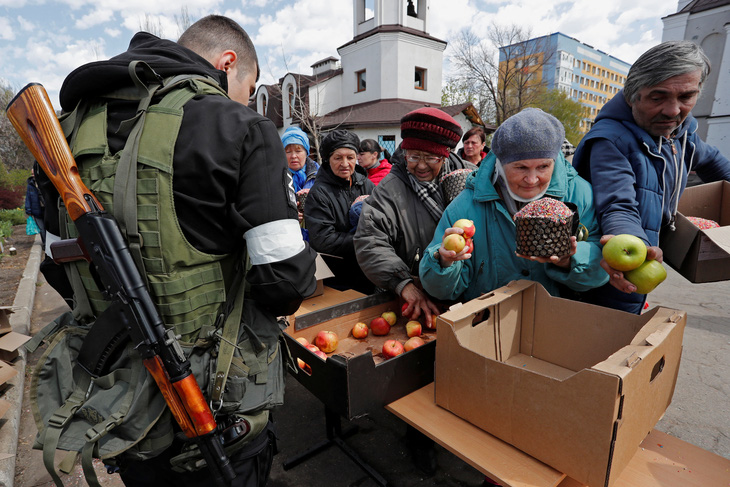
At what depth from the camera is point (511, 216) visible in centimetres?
191

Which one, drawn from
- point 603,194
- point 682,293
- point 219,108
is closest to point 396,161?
point 603,194

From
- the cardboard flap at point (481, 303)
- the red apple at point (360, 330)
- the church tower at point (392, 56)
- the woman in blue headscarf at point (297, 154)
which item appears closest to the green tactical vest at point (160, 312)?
the cardboard flap at point (481, 303)

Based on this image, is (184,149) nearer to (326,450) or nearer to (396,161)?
(396,161)

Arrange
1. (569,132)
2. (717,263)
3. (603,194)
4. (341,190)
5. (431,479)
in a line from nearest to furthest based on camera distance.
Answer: (717,263), (603,194), (431,479), (341,190), (569,132)

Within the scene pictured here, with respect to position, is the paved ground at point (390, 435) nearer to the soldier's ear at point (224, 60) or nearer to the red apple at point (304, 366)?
the red apple at point (304, 366)


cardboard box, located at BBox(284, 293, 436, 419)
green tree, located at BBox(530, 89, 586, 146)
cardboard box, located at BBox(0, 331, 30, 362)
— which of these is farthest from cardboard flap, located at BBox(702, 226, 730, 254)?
green tree, located at BBox(530, 89, 586, 146)

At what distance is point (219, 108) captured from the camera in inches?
50.1

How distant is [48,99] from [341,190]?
2650mm

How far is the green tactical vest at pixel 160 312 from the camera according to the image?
1192 mm

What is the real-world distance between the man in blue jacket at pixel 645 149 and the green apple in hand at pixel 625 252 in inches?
3.2

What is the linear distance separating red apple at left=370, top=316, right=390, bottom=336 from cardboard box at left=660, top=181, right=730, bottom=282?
60.7 inches

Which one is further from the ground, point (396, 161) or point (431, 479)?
point (396, 161)

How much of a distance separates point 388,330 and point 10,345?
3.78 meters

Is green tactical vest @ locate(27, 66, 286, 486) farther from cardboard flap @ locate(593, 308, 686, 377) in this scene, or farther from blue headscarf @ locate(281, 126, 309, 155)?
blue headscarf @ locate(281, 126, 309, 155)
